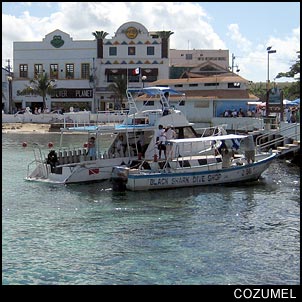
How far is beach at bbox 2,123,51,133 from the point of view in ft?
231

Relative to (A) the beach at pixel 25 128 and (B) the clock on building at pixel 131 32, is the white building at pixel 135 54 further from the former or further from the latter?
(A) the beach at pixel 25 128

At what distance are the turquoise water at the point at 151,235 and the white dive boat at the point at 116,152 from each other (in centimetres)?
97

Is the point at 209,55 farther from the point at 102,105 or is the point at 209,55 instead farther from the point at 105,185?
the point at 105,185

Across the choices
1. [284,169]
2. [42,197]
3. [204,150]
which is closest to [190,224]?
[42,197]

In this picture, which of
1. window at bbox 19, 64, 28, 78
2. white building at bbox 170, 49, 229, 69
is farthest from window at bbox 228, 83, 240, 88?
white building at bbox 170, 49, 229, 69

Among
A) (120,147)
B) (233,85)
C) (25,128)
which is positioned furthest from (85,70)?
(120,147)

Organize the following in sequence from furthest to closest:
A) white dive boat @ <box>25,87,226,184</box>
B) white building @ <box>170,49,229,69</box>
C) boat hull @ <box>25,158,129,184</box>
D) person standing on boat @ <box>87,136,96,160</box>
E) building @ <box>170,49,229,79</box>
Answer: white building @ <box>170,49,229,69</box>, building @ <box>170,49,229,79</box>, person standing on boat @ <box>87,136,96,160</box>, white dive boat @ <box>25,87,226,184</box>, boat hull @ <box>25,158,129,184</box>

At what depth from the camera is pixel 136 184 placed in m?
26.0

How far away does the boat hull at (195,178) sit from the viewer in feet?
85.4

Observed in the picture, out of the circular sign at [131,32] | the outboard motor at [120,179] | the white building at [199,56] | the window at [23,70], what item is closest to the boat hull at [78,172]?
the outboard motor at [120,179]

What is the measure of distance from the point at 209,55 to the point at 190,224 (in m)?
96.3

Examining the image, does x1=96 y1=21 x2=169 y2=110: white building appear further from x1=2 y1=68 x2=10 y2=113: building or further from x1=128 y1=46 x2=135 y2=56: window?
x1=2 y1=68 x2=10 y2=113: building

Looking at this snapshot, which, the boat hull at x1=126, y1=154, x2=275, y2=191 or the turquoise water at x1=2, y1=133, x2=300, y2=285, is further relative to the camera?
the boat hull at x1=126, y1=154, x2=275, y2=191

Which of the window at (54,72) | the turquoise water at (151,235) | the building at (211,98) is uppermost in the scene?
the window at (54,72)
